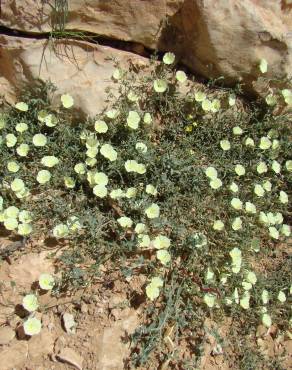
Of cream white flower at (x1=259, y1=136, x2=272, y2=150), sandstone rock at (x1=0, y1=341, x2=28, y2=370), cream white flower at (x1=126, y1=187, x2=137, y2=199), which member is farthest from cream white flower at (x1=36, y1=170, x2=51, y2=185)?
cream white flower at (x1=259, y1=136, x2=272, y2=150)

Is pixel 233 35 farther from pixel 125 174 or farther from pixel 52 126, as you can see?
pixel 52 126

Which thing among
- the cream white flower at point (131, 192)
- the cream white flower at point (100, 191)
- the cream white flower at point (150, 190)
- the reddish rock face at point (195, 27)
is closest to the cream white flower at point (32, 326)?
the cream white flower at point (100, 191)

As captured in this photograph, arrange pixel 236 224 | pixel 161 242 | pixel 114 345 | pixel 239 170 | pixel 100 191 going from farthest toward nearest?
pixel 239 170, pixel 236 224, pixel 100 191, pixel 161 242, pixel 114 345

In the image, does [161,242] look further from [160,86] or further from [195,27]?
[195,27]

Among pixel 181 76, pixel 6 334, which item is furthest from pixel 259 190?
pixel 6 334

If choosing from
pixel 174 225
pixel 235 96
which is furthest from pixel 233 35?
pixel 174 225

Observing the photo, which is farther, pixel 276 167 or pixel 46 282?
pixel 276 167
